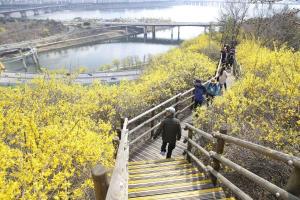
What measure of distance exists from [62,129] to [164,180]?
3.05 meters

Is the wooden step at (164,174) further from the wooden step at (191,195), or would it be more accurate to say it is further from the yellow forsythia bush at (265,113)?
the yellow forsythia bush at (265,113)

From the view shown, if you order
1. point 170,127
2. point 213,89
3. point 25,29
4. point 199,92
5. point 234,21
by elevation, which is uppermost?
point 234,21

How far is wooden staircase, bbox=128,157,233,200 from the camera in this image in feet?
16.9

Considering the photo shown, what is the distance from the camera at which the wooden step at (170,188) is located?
5252 millimetres

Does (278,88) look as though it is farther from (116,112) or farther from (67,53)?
(67,53)

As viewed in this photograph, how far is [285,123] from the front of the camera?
7.76m

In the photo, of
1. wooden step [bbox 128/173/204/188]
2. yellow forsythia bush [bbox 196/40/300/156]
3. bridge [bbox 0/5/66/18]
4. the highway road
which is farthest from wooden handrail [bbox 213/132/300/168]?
bridge [bbox 0/5/66/18]

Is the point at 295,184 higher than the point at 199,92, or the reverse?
the point at 295,184

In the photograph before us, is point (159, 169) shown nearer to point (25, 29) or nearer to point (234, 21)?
point (234, 21)

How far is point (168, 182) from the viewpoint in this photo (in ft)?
18.9

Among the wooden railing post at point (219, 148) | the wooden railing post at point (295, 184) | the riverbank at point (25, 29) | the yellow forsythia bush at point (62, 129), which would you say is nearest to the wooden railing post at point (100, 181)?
the wooden railing post at point (295, 184)

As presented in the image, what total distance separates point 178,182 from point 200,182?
46 centimetres

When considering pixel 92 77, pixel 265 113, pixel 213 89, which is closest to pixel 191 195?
pixel 265 113

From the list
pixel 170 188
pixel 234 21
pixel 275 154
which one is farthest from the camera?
pixel 234 21
